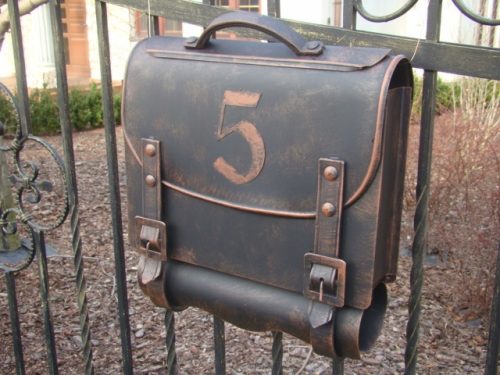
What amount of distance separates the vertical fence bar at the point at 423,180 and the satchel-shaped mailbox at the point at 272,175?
0.19ft

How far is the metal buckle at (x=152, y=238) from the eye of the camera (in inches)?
41.9

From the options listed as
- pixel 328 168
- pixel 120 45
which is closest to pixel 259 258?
pixel 328 168

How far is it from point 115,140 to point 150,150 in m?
0.27

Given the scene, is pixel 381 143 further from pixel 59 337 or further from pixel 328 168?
pixel 59 337

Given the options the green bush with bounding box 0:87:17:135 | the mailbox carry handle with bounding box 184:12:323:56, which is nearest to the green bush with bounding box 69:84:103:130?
the green bush with bounding box 0:87:17:135

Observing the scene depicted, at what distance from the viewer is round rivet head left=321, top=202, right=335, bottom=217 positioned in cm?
87

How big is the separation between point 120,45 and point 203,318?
352 inches

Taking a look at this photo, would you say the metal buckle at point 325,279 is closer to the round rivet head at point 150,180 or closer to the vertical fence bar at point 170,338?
the round rivet head at point 150,180

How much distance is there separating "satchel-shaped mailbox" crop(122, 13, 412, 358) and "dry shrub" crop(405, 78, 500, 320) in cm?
281

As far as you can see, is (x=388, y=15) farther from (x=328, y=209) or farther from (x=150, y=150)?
(x=150, y=150)

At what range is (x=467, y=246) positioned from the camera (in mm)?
3986

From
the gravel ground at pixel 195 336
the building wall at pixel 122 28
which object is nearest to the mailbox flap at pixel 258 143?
the gravel ground at pixel 195 336

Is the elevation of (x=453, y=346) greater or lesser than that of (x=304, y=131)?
lesser

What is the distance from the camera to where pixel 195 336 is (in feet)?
11.1
